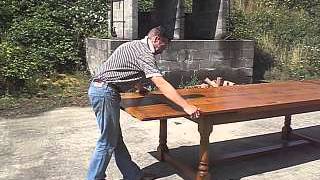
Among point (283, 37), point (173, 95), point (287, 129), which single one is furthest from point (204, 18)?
point (173, 95)

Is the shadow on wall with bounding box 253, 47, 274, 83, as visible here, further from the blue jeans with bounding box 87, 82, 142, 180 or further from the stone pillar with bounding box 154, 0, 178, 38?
the blue jeans with bounding box 87, 82, 142, 180

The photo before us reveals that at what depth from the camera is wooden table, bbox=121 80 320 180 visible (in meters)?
3.97

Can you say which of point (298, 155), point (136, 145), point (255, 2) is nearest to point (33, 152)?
point (136, 145)

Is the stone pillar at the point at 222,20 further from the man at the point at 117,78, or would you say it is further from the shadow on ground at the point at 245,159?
the man at the point at 117,78

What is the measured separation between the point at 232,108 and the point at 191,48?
17.4ft

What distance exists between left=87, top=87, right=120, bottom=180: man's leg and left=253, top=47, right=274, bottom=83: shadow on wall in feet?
25.3

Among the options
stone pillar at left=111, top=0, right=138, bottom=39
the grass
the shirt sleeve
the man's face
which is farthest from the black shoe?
stone pillar at left=111, top=0, right=138, bottom=39

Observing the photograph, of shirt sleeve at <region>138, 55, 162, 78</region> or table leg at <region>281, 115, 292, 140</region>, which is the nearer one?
shirt sleeve at <region>138, 55, 162, 78</region>

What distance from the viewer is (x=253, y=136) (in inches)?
241

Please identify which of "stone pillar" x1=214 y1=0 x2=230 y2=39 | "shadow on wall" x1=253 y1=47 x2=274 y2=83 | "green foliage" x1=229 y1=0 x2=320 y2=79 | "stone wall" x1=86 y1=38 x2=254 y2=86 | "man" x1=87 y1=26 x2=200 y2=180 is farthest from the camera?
"green foliage" x1=229 y1=0 x2=320 y2=79

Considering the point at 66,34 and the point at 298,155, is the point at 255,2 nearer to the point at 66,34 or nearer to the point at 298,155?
the point at 66,34

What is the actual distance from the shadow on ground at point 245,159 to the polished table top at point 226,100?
0.79 meters

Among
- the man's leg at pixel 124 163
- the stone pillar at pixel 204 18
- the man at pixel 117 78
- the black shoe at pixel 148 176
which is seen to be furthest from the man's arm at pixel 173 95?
the stone pillar at pixel 204 18

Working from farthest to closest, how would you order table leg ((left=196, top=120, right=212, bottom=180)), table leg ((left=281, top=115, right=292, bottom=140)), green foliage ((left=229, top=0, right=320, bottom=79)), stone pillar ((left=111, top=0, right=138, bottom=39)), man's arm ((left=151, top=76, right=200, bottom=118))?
green foliage ((left=229, top=0, right=320, bottom=79)), stone pillar ((left=111, top=0, right=138, bottom=39)), table leg ((left=281, top=115, right=292, bottom=140)), table leg ((left=196, top=120, right=212, bottom=180)), man's arm ((left=151, top=76, right=200, bottom=118))
